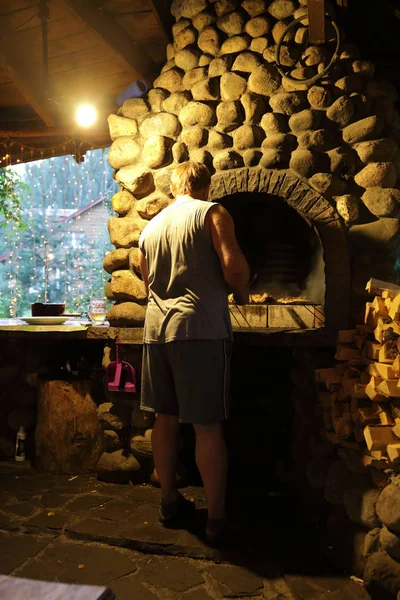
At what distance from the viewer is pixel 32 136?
193 inches

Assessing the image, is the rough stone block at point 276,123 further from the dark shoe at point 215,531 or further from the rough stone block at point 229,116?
the dark shoe at point 215,531

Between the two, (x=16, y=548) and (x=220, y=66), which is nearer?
(x=16, y=548)

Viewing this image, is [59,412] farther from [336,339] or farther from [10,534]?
[336,339]

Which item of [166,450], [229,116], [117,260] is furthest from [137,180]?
[166,450]

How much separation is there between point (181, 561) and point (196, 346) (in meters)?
0.99

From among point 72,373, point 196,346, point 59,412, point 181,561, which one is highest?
point 196,346

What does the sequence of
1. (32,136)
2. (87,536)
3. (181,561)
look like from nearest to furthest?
1. (181,561)
2. (87,536)
3. (32,136)

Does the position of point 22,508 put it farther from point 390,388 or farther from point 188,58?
point 188,58

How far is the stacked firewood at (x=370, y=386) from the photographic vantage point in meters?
2.21

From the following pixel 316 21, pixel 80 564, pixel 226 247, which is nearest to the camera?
pixel 80 564

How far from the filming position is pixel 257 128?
335cm

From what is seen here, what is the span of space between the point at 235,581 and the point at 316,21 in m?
3.01

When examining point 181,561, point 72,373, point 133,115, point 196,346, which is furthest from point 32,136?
point 181,561

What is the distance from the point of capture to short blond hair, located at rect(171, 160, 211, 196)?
266 centimetres
